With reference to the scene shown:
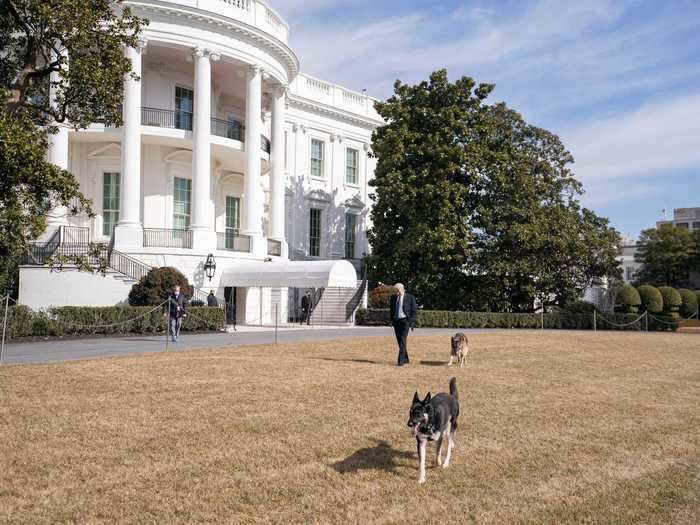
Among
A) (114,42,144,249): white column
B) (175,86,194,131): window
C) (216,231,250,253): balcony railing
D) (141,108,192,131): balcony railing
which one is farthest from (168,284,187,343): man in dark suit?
(175,86,194,131): window

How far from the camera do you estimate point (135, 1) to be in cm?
3131

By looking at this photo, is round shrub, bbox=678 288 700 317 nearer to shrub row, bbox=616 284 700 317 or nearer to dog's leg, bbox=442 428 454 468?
shrub row, bbox=616 284 700 317

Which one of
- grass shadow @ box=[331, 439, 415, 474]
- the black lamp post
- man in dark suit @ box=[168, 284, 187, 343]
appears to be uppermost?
the black lamp post

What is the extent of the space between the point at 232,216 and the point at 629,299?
2497 cm

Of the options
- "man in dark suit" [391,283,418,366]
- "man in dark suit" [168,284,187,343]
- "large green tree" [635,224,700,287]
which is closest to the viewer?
"man in dark suit" [391,283,418,366]

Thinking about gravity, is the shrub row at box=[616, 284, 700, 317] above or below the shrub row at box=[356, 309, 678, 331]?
above

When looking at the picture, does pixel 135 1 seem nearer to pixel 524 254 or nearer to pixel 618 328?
pixel 524 254

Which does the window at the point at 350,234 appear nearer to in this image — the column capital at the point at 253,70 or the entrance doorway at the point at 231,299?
the entrance doorway at the point at 231,299

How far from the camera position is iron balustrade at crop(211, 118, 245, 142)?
121 feet

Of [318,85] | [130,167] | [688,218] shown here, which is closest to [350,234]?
[318,85]

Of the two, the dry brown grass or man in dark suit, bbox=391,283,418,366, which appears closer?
the dry brown grass

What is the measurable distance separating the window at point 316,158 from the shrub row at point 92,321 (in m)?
22.4

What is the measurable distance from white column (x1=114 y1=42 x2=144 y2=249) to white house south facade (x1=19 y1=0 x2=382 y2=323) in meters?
0.04

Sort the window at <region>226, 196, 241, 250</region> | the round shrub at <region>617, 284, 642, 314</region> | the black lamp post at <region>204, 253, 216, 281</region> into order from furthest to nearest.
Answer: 1. the round shrub at <region>617, 284, 642, 314</region>
2. the window at <region>226, 196, 241, 250</region>
3. the black lamp post at <region>204, 253, 216, 281</region>
